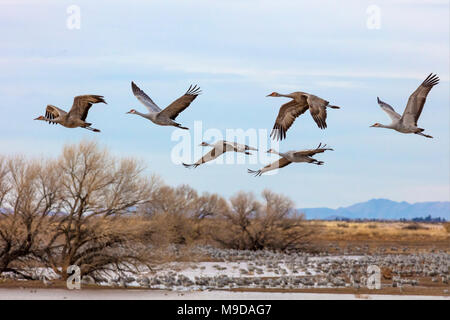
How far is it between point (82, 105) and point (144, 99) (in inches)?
62.1

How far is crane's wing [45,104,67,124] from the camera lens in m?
19.3

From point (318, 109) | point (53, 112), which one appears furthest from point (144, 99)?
point (318, 109)

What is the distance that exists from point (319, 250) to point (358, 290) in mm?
21577

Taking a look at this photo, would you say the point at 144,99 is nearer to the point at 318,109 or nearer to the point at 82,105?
the point at 82,105

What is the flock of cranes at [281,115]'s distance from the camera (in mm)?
16734

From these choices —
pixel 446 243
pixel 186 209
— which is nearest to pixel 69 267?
pixel 186 209

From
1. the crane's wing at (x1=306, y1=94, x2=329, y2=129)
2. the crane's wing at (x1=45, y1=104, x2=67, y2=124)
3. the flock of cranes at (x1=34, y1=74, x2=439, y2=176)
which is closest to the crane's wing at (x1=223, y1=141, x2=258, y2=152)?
the flock of cranes at (x1=34, y1=74, x2=439, y2=176)

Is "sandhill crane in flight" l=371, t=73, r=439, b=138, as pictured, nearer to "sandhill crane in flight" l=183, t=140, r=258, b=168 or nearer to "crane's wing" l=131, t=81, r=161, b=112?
"sandhill crane in flight" l=183, t=140, r=258, b=168

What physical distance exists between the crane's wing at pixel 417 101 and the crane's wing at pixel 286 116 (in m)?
2.43

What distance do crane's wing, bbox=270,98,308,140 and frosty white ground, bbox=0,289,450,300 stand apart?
9.05m

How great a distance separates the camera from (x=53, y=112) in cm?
2039

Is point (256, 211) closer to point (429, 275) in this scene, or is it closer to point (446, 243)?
point (429, 275)
